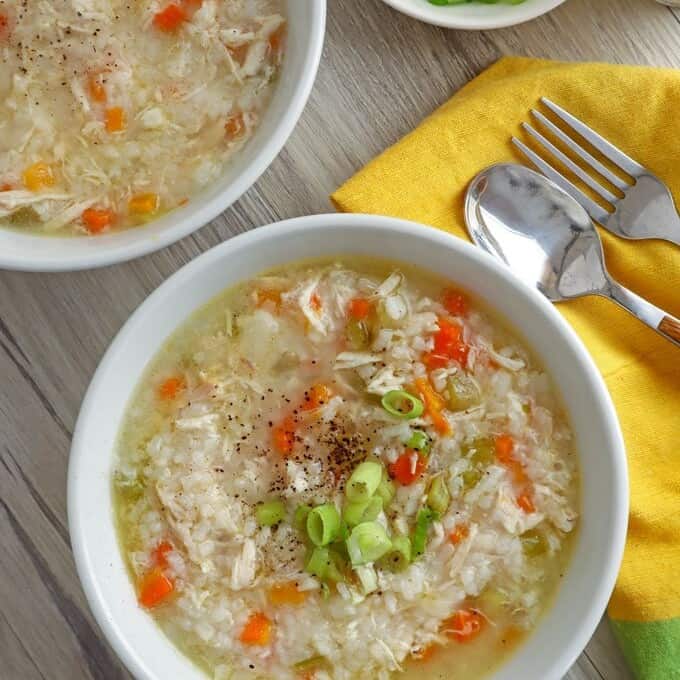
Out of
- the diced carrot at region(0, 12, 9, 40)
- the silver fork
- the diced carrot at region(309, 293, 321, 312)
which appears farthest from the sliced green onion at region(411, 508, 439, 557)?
the diced carrot at region(0, 12, 9, 40)

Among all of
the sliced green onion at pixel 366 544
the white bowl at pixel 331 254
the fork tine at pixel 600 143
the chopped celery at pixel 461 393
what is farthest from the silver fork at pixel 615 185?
the sliced green onion at pixel 366 544

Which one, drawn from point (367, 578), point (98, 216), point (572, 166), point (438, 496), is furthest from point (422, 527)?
point (98, 216)

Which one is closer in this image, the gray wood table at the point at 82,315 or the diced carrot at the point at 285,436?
the diced carrot at the point at 285,436

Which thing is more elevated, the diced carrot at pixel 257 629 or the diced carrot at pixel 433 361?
the diced carrot at pixel 433 361

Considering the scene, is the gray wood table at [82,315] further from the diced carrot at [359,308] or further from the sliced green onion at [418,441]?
the sliced green onion at [418,441]

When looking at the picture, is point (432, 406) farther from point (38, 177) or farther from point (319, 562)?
point (38, 177)

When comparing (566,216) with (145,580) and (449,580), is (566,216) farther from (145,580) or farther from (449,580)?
(145,580)

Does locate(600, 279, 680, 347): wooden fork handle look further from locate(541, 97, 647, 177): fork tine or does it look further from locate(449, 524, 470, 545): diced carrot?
locate(449, 524, 470, 545): diced carrot
